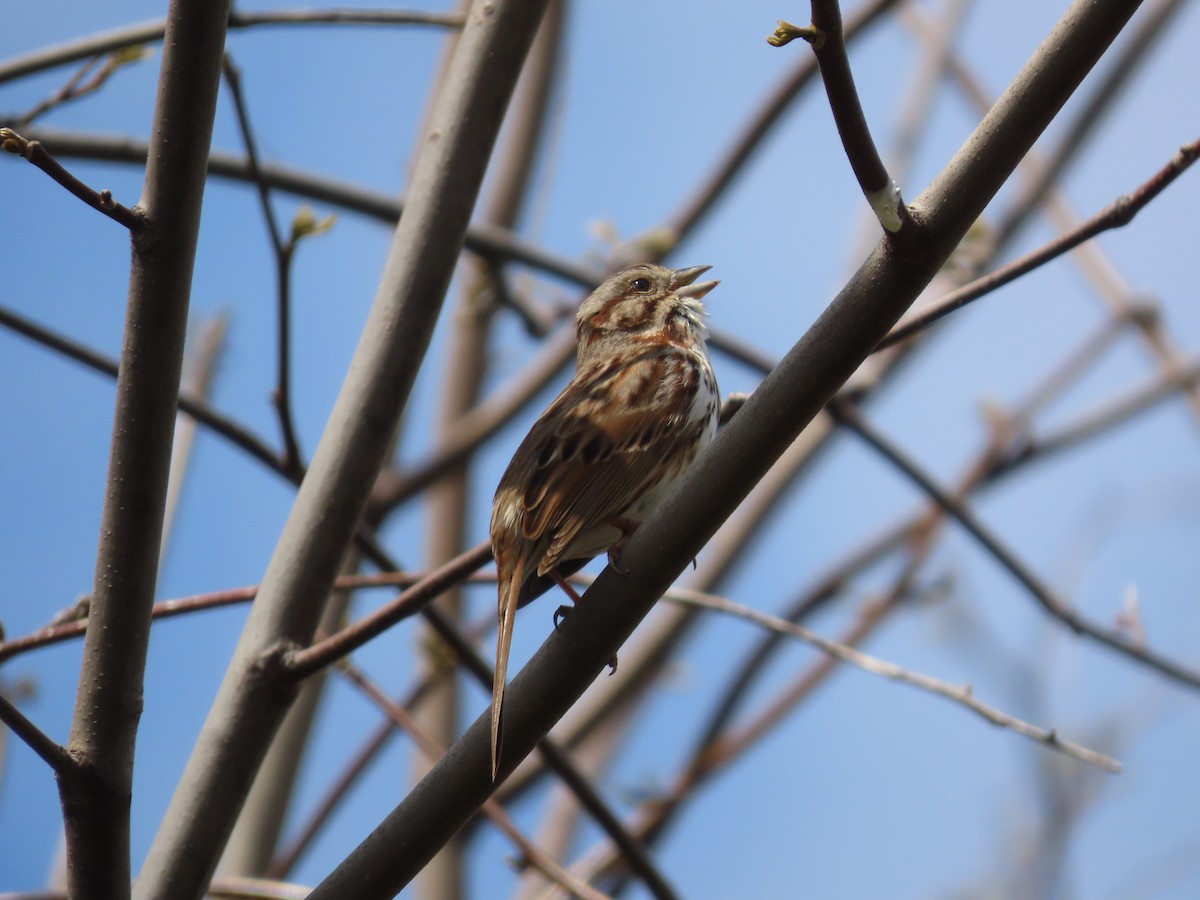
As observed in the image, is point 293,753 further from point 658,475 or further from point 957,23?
point 957,23

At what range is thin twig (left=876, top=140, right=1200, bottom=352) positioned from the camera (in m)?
3.01

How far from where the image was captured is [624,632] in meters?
2.63

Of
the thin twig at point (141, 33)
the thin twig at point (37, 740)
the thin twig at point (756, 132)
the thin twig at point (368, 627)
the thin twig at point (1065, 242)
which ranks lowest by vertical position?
the thin twig at point (37, 740)

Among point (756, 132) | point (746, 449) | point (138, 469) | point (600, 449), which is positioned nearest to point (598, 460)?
point (600, 449)

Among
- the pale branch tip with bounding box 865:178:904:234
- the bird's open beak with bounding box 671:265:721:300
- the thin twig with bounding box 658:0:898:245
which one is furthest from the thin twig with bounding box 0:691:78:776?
the thin twig with bounding box 658:0:898:245

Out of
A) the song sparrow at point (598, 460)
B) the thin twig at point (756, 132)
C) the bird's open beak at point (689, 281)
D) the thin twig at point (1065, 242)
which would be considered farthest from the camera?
the thin twig at point (756, 132)

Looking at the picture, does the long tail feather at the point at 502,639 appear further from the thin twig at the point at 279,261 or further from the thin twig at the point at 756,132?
the thin twig at the point at 756,132

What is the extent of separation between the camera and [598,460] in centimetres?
373

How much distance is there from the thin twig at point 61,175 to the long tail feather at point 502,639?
117cm

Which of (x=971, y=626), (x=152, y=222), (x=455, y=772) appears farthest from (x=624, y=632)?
(x=971, y=626)

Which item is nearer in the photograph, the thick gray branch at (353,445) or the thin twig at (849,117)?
the thin twig at (849,117)

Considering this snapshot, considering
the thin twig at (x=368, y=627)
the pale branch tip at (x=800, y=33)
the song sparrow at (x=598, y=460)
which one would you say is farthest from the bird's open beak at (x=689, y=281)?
the pale branch tip at (x=800, y=33)

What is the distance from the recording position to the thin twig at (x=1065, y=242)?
3010 mm

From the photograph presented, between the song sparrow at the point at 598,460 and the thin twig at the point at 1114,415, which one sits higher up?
the thin twig at the point at 1114,415
